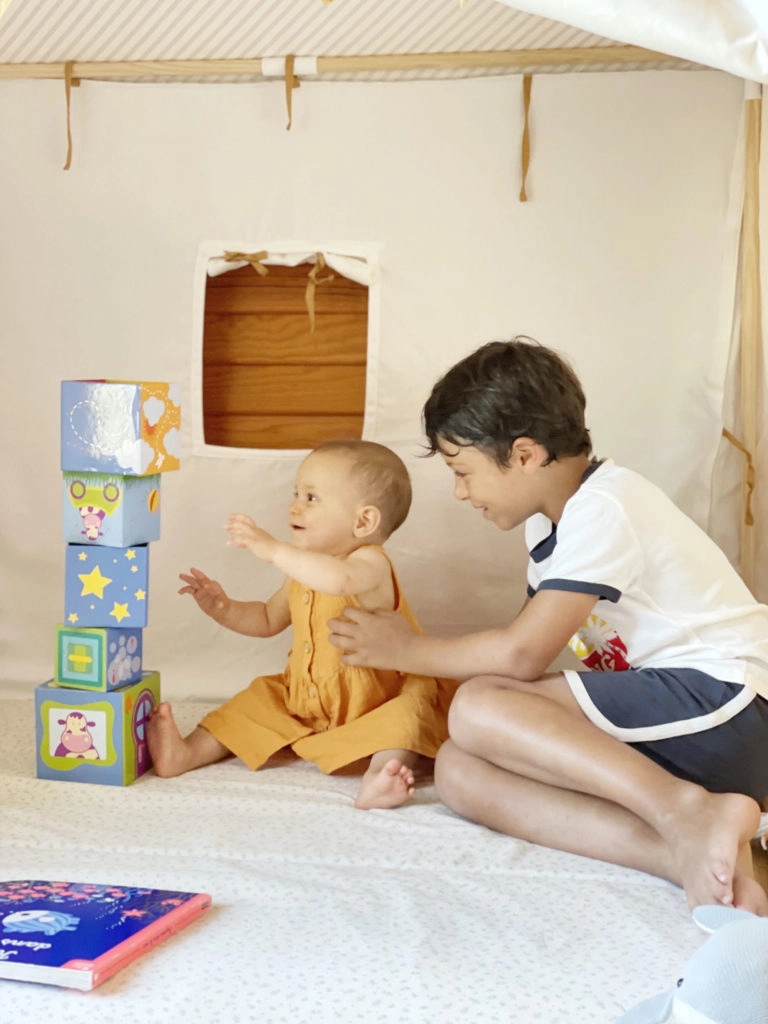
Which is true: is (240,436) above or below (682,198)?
below

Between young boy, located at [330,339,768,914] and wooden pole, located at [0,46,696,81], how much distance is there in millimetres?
618

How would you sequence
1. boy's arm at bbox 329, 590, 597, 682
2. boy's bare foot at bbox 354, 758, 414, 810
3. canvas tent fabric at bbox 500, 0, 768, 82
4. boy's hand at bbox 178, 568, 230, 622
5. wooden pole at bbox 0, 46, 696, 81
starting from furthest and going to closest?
wooden pole at bbox 0, 46, 696, 81 → boy's hand at bbox 178, 568, 230, 622 → boy's bare foot at bbox 354, 758, 414, 810 → boy's arm at bbox 329, 590, 597, 682 → canvas tent fabric at bbox 500, 0, 768, 82

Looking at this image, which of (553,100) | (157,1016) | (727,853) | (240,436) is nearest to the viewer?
(157,1016)

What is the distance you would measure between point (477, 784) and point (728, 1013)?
580 mm

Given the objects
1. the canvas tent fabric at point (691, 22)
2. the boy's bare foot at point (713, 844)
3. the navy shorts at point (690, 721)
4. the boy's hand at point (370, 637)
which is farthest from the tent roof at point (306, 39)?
the boy's bare foot at point (713, 844)

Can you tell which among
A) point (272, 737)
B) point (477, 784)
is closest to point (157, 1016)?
point (477, 784)

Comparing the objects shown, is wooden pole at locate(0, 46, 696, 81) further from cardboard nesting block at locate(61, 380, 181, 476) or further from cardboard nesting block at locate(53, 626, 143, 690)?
cardboard nesting block at locate(53, 626, 143, 690)

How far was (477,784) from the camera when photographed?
133cm

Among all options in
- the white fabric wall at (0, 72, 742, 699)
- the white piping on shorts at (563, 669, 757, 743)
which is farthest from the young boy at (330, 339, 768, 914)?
the white fabric wall at (0, 72, 742, 699)

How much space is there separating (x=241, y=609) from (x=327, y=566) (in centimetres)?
26

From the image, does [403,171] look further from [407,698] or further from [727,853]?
[727,853]

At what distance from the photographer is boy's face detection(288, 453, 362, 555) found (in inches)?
62.9

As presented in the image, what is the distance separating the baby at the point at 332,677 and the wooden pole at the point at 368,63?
62 centimetres

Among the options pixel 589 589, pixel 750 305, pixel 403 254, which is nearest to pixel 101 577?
pixel 589 589
